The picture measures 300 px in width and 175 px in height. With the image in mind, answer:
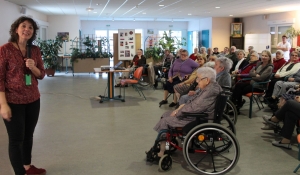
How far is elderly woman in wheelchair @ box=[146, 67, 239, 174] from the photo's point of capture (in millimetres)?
2924

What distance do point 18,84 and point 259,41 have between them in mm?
13514

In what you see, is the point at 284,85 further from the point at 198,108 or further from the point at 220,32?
the point at 220,32

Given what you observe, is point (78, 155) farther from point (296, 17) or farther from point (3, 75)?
point (296, 17)

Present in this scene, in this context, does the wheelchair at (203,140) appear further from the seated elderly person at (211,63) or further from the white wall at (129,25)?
the white wall at (129,25)

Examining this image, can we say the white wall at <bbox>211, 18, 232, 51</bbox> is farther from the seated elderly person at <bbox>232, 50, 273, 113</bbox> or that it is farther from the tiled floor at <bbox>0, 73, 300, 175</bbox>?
the seated elderly person at <bbox>232, 50, 273, 113</bbox>

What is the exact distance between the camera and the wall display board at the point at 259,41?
45.5 feet

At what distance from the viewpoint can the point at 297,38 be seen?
11.6 m

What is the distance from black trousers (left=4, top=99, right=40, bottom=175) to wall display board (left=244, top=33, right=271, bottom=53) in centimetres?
1298

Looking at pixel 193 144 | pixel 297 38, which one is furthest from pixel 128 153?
pixel 297 38

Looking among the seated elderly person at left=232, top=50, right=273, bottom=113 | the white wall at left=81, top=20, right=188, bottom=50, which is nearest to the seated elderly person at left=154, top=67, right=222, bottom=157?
the seated elderly person at left=232, top=50, right=273, bottom=113

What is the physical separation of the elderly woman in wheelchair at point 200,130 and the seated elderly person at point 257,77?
7.70 feet

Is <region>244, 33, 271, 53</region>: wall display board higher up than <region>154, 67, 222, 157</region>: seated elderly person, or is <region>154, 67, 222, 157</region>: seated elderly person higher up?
<region>244, 33, 271, 53</region>: wall display board

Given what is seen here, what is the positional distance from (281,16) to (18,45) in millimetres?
12987

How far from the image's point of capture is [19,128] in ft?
8.08
